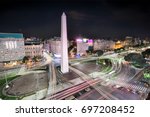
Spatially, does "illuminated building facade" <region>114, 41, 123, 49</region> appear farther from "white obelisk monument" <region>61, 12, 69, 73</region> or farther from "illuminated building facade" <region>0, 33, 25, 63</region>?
"illuminated building facade" <region>0, 33, 25, 63</region>

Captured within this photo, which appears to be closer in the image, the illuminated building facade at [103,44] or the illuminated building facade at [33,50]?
the illuminated building facade at [33,50]

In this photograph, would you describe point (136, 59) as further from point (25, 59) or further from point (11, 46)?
point (11, 46)

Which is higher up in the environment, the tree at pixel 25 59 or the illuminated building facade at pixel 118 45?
the illuminated building facade at pixel 118 45

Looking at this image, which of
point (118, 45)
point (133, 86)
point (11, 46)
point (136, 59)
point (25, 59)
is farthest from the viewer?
point (118, 45)

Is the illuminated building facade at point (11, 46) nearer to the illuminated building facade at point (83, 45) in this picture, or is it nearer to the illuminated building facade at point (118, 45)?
the illuminated building facade at point (83, 45)

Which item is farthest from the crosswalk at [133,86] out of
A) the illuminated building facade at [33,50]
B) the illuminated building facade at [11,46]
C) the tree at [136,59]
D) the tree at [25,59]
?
the illuminated building facade at [11,46]

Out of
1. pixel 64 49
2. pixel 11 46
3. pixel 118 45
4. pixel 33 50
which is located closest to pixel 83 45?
pixel 64 49

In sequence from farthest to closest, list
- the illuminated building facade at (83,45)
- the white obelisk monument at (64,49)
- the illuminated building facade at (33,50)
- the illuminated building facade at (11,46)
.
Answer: the illuminated building facade at (83,45) < the illuminated building facade at (33,50) < the white obelisk monument at (64,49) < the illuminated building facade at (11,46)

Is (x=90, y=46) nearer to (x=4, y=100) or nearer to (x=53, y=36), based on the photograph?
(x=53, y=36)
